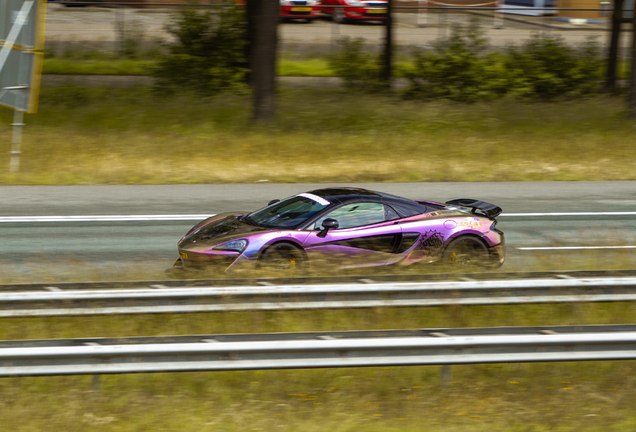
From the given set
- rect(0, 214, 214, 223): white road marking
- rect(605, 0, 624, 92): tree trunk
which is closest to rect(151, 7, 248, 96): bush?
Result: rect(0, 214, 214, 223): white road marking

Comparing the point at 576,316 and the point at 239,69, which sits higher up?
the point at 239,69

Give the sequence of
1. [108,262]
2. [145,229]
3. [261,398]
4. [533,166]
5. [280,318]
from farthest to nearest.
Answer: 1. [533,166]
2. [145,229]
3. [108,262]
4. [280,318]
5. [261,398]

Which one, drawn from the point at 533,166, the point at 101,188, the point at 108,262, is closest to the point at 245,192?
the point at 101,188

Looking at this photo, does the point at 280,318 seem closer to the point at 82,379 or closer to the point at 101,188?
the point at 82,379

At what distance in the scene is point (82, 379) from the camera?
17.5 ft

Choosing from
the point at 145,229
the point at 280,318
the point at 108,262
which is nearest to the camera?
the point at 280,318

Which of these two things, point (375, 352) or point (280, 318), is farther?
point (280, 318)

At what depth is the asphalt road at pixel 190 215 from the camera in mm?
9719

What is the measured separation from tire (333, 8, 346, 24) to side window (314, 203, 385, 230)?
28.1m

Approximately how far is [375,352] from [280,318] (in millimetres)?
A: 1796

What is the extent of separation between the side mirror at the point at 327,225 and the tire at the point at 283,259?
1.09 feet

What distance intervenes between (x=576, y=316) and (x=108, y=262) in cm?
600

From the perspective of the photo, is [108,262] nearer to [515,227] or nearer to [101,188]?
[101,188]

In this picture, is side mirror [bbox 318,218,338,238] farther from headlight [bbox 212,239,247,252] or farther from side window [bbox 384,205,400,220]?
headlight [bbox 212,239,247,252]
